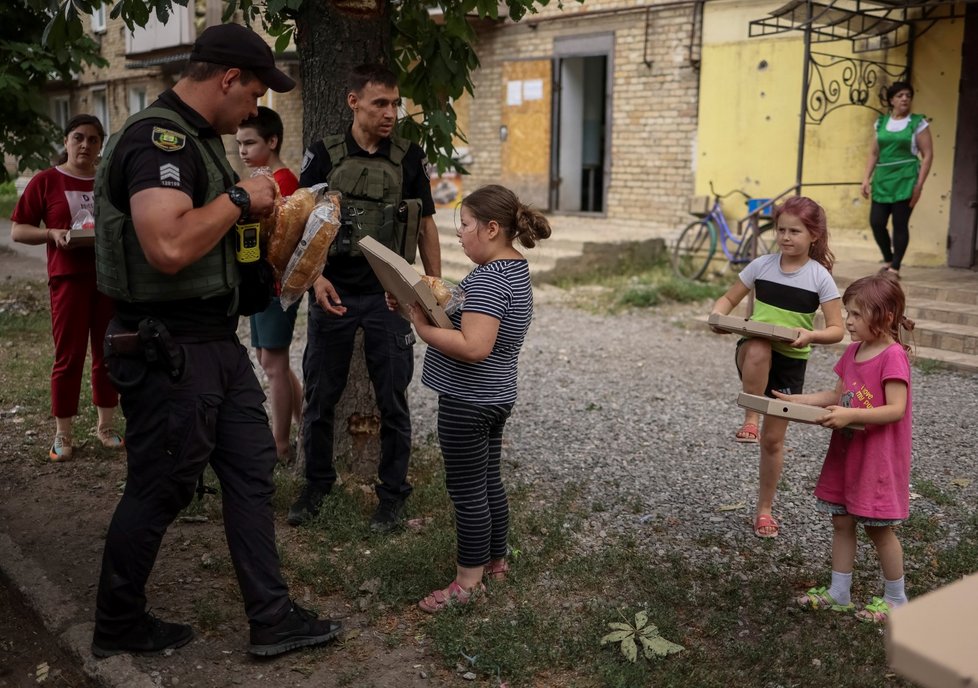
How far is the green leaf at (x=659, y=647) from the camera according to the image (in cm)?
328

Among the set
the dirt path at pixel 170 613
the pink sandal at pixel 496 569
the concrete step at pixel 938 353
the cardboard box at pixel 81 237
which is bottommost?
the dirt path at pixel 170 613

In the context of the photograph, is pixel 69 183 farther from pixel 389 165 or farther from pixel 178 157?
pixel 178 157

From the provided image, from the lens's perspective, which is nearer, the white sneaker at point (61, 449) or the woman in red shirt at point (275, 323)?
the woman in red shirt at point (275, 323)

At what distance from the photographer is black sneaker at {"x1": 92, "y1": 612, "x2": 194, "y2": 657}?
3312 mm

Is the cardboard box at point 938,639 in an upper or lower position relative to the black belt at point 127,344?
lower

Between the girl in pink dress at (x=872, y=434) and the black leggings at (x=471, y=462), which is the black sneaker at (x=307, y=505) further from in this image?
the girl in pink dress at (x=872, y=434)

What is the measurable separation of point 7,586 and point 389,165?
2.38 meters

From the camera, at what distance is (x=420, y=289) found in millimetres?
3250

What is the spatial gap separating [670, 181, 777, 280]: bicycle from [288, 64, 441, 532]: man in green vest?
23.9 feet

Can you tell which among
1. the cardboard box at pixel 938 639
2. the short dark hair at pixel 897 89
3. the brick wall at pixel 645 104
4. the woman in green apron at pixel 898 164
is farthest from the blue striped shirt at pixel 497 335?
the brick wall at pixel 645 104

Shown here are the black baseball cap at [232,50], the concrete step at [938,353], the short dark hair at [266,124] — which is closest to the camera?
the black baseball cap at [232,50]

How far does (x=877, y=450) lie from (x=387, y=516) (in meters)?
2.08

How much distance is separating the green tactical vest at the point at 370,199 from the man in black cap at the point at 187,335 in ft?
2.53

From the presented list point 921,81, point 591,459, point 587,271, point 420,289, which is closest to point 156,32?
point 587,271
